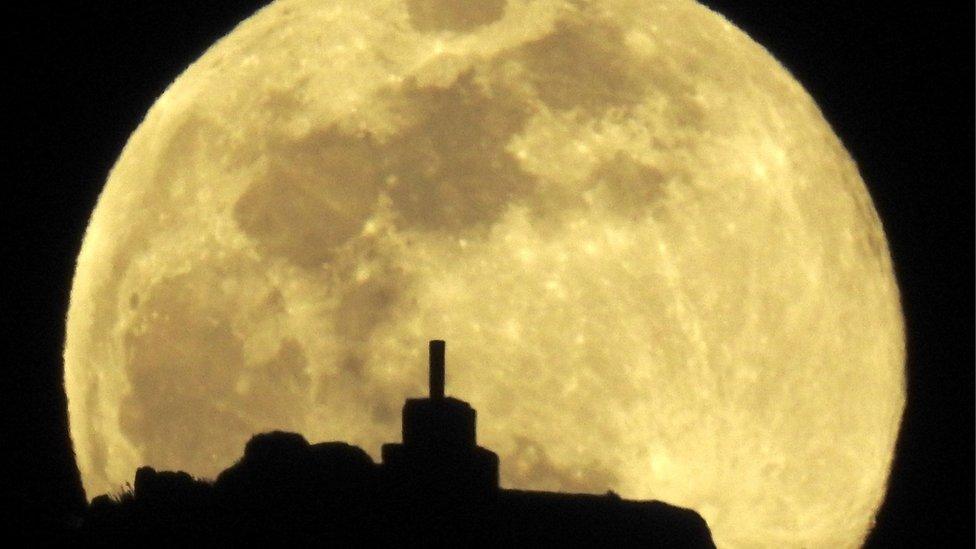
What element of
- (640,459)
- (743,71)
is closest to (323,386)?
(640,459)

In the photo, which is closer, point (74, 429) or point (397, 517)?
point (397, 517)

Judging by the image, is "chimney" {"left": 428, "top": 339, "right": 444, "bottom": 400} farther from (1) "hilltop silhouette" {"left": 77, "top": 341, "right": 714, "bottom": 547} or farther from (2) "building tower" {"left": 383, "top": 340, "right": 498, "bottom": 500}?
(1) "hilltop silhouette" {"left": 77, "top": 341, "right": 714, "bottom": 547}

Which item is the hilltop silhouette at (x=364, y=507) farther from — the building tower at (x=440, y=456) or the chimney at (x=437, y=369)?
the chimney at (x=437, y=369)

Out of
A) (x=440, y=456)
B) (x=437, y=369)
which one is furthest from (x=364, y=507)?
(x=437, y=369)

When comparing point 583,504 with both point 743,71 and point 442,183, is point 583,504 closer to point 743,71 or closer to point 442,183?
point 442,183

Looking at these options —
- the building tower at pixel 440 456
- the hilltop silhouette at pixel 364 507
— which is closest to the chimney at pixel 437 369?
the building tower at pixel 440 456

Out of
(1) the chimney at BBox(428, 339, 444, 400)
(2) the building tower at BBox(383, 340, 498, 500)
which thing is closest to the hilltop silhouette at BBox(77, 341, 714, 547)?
(2) the building tower at BBox(383, 340, 498, 500)
